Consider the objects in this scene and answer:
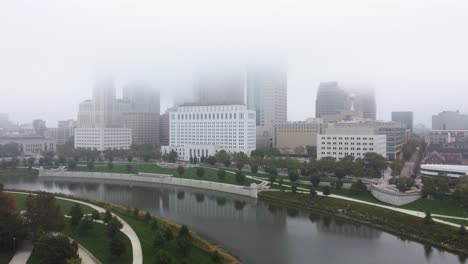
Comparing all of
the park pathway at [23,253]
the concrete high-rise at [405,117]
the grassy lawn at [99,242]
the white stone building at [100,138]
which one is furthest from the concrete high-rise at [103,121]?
the concrete high-rise at [405,117]

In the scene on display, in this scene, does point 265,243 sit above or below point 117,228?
below

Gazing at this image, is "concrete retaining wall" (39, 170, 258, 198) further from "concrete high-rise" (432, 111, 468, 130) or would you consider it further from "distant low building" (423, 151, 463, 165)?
"concrete high-rise" (432, 111, 468, 130)

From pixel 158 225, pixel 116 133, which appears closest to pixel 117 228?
pixel 158 225

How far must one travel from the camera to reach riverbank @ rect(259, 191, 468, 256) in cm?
1838

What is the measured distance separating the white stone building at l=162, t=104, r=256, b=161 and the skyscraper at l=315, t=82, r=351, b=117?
39826 millimetres

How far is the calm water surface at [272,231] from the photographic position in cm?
1711

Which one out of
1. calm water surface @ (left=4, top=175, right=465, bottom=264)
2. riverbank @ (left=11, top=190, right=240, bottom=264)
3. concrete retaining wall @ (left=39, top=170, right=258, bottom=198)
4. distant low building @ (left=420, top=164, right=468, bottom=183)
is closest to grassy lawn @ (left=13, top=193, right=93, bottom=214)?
riverbank @ (left=11, top=190, right=240, bottom=264)

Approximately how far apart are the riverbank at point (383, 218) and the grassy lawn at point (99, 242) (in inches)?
535

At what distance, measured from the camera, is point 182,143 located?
55.6 metres

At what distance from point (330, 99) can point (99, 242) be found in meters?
77.2

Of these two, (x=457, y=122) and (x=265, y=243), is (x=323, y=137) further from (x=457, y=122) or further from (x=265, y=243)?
(x=457, y=122)

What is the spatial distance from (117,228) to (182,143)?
128ft

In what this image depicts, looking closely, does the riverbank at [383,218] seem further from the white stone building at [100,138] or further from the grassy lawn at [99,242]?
the white stone building at [100,138]

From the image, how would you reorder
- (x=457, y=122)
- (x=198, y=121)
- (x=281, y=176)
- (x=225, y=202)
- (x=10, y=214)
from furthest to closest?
(x=457, y=122) < (x=198, y=121) < (x=281, y=176) < (x=225, y=202) < (x=10, y=214)
